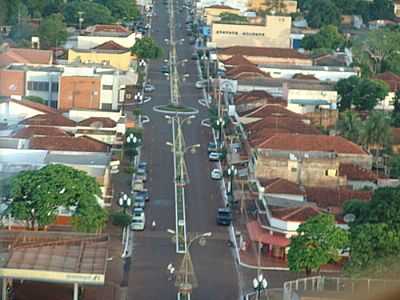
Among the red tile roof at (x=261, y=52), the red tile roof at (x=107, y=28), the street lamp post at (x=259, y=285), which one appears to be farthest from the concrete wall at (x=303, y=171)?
the red tile roof at (x=107, y=28)

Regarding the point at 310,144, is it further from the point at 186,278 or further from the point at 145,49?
the point at 145,49

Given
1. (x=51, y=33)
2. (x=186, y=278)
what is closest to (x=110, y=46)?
(x=51, y=33)

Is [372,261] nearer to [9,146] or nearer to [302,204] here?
[302,204]

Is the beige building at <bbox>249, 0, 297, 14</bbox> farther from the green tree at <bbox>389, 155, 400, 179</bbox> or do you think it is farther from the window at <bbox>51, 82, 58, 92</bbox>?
the green tree at <bbox>389, 155, 400, 179</bbox>

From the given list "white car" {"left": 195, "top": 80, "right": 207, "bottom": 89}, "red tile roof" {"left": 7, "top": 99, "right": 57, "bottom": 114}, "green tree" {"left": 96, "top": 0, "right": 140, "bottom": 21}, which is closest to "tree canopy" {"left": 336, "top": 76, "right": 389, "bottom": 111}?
"white car" {"left": 195, "top": 80, "right": 207, "bottom": 89}

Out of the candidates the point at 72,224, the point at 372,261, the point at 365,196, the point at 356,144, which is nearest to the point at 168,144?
the point at 356,144

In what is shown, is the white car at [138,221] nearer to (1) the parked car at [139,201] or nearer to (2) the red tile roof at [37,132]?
(1) the parked car at [139,201]
